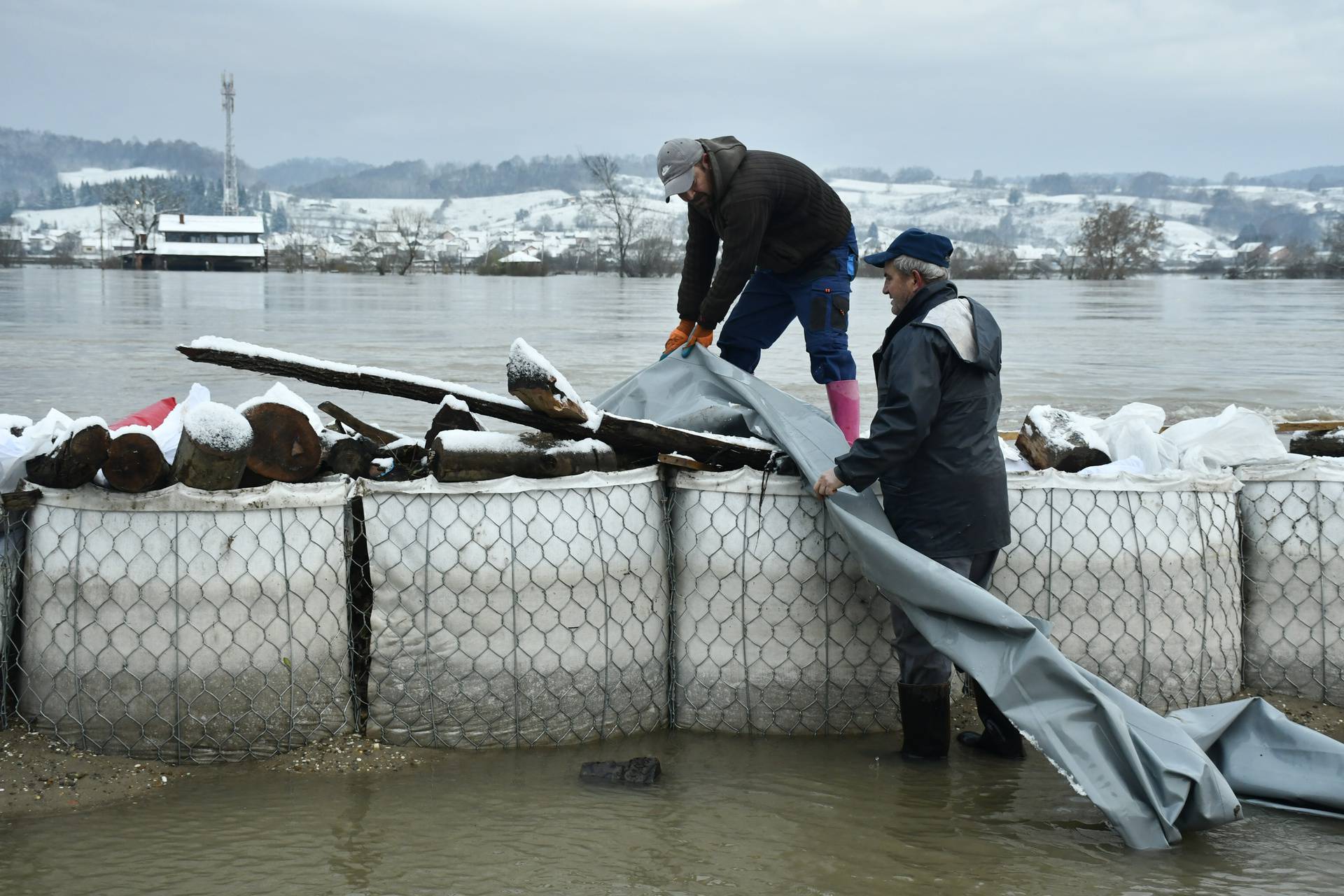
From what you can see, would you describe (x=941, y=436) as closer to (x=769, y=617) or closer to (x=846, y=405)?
(x=769, y=617)

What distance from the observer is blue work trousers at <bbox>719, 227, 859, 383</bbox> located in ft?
17.8

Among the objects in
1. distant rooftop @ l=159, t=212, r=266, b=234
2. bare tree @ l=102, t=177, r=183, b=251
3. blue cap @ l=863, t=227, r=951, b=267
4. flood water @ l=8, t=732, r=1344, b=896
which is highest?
bare tree @ l=102, t=177, r=183, b=251

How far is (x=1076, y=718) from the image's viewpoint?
3.59m

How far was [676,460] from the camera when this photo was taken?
4.27 meters

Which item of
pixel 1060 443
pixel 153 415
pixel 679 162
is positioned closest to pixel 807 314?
pixel 679 162

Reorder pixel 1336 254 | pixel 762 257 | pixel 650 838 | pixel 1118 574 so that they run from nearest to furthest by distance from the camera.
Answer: pixel 650 838 < pixel 1118 574 < pixel 762 257 < pixel 1336 254

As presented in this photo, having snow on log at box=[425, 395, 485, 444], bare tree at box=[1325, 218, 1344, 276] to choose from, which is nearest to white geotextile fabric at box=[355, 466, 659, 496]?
snow on log at box=[425, 395, 485, 444]

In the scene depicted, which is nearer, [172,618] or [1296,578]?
[172,618]

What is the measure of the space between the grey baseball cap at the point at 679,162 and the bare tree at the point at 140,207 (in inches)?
3693

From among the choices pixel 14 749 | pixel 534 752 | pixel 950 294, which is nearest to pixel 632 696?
pixel 534 752

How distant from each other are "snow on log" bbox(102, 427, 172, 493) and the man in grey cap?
217cm

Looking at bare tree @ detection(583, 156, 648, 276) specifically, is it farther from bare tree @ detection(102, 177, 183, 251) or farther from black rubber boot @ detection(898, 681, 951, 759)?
black rubber boot @ detection(898, 681, 951, 759)

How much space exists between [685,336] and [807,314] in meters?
0.63

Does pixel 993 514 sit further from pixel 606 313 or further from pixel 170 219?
pixel 170 219
